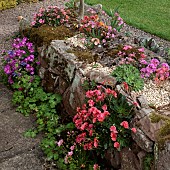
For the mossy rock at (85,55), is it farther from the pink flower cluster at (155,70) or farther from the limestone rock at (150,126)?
the limestone rock at (150,126)

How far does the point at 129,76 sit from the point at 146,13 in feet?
18.2

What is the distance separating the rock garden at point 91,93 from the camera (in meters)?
3.67

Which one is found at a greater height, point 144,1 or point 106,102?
point 106,102

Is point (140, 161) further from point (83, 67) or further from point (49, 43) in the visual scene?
point (49, 43)

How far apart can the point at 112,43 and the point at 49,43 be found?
36.7 inches

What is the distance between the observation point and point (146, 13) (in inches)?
367

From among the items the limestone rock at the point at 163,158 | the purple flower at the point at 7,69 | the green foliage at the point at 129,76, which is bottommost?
the purple flower at the point at 7,69

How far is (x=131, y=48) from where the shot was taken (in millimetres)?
4855

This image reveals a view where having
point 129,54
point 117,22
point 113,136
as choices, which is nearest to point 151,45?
point 129,54

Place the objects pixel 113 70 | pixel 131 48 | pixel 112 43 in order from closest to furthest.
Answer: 1. pixel 113 70
2. pixel 131 48
3. pixel 112 43

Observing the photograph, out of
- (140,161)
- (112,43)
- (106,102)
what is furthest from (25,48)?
(140,161)

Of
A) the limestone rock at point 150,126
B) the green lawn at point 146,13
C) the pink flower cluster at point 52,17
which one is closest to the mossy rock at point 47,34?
the pink flower cluster at point 52,17

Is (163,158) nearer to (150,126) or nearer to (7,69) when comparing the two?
(150,126)

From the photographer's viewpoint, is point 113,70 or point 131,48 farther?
point 131,48
